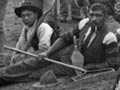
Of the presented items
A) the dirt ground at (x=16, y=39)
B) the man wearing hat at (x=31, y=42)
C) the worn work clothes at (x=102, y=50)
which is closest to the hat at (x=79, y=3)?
the dirt ground at (x=16, y=39)

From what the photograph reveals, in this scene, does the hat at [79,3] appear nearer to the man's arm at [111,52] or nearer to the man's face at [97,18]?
the man's face at [97,18]

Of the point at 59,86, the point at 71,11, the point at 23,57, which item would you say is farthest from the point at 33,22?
the point at 71,11

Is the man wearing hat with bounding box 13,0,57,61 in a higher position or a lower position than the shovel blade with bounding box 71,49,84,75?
higher

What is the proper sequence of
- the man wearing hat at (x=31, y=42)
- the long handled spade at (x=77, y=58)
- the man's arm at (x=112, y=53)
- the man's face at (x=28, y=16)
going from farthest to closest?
1. the man's face at (x=28, y=16)
2. the man wearing hat at (x=31, y=42)
3. the long handled spade at (x=77, y=58)
4. the man's arm at (x=112, y=53)

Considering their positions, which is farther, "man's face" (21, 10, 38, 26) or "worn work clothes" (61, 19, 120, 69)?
"man's face" (21, 10, 38, 26)

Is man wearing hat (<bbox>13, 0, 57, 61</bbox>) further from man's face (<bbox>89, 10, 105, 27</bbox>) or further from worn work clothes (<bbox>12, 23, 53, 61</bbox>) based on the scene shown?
man's face (<bbox>89, 10, 105, 27</bbox>)

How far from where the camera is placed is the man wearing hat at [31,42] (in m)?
4.70

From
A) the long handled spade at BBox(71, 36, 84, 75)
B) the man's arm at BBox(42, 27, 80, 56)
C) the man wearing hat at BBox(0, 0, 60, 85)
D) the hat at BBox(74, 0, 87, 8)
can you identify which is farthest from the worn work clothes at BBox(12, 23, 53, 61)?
the hat at BBox(74, 0, 87, 8)

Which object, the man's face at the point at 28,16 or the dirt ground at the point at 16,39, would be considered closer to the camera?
the dirt ground at the point at 16,39

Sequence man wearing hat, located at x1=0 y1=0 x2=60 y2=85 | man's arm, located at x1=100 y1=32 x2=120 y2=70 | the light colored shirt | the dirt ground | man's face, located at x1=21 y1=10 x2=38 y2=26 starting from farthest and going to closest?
man's face, located at x1=21 y1=10 x2=38 y2=26
the light colored shirt
man wearing hat, located at x1=0 y1=0 x2=60 y2=85
man's arm, located at x1=100 y1=32 x2=120 y2=70
the dirt ground

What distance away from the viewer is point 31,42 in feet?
16.6

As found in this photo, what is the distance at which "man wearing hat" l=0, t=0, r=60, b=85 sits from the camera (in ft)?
15.4

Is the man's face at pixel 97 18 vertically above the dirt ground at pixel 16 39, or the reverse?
the man's face at pixel 97 18

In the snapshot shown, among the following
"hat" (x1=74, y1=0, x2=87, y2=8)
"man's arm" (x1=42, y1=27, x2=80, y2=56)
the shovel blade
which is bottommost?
the shovel blade
